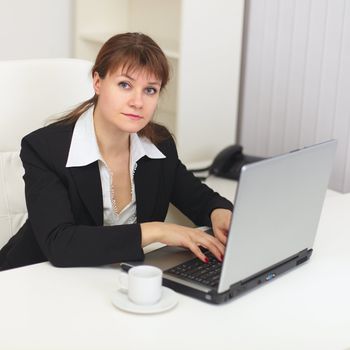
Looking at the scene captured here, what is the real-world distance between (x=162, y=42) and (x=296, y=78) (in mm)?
547

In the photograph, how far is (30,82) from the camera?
80.2 inches

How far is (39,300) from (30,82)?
767mm

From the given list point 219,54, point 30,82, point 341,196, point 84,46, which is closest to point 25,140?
point 30,82

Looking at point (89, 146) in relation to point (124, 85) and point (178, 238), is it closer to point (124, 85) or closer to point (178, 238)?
point (124, 85)

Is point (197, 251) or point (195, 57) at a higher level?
point (195, 57)

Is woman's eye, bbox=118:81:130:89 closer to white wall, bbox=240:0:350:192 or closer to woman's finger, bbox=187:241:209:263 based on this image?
woman's finger, bbox=187:241:209:263

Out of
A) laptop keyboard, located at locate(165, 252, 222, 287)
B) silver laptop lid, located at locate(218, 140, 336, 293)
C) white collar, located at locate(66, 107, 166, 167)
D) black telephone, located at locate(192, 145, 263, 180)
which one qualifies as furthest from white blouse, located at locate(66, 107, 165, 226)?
black telephone, located at locate(192, 145, 263, 180)

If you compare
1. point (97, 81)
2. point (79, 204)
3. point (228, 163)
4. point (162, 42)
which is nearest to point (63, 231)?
point (79, 204)

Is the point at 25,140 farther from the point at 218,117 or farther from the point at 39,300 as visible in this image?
the point at 218,117

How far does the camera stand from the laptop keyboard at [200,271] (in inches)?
60.1

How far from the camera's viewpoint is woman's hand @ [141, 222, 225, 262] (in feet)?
5.41

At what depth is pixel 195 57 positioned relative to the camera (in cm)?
273

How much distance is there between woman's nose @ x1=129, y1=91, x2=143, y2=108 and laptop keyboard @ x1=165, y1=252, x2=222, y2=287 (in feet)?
1.19

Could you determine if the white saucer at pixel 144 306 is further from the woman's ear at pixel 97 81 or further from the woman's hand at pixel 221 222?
the woman's ear at pixel 97 81
